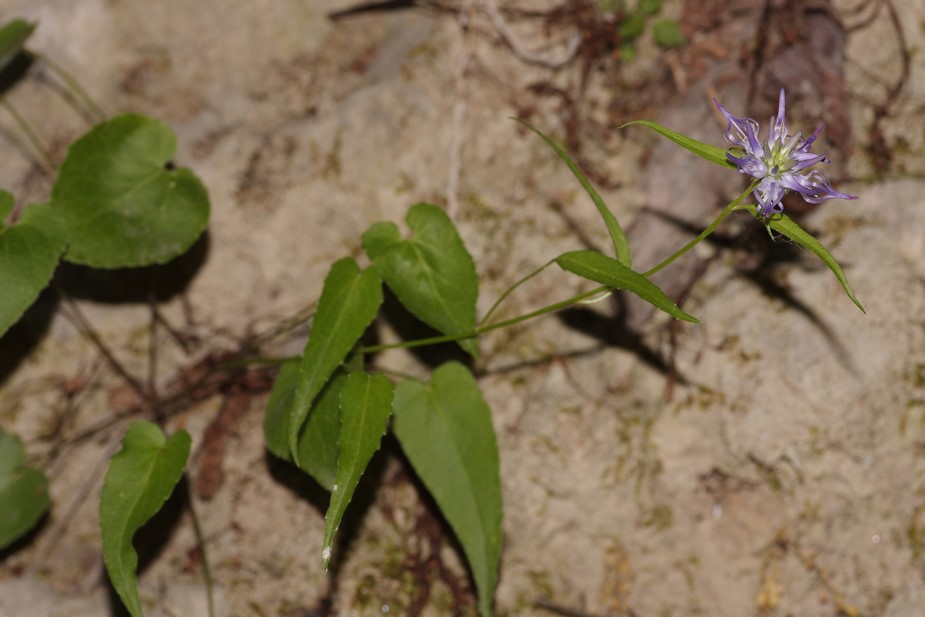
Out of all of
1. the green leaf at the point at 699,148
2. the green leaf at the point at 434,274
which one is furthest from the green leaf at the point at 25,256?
the green leaf at the point at 699,148

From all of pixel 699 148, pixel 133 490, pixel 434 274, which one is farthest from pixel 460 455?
pixel 699 148

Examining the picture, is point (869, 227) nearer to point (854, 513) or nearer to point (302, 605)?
point (854, 513)

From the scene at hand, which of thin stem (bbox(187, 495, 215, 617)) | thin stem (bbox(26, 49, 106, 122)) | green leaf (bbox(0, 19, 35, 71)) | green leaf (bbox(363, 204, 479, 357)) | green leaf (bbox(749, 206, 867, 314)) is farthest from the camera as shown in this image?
thin stem (bbox(26, 49, 106, 122))

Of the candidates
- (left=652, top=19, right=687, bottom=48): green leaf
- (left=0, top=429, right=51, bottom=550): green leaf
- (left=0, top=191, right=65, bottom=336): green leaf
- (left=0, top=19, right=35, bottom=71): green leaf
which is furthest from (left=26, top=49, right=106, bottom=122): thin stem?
(left=652, top=19, right=687, bottom=48): green leaf

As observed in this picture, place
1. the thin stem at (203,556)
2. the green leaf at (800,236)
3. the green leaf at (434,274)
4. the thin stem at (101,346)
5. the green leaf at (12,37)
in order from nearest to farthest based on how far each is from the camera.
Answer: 1. the green leaf at (800,236)
2. the green leaf at (434,274)
3. the thin stem at (203,556)
4. the green leaf at (12,37)
5. the thin stem at (101,346)

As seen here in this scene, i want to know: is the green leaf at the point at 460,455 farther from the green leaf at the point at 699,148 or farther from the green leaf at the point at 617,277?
the green leaf at the point at 699,148

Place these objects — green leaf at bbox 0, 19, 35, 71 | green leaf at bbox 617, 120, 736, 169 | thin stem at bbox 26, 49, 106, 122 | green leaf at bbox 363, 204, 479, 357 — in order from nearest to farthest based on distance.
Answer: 1. green leaf at bbox 617, 120, 736, 169
2. green leaf at bbox 363, 204, 479, 357
3. green leaf at bbox 0, 19, 35, 71
4. thin stem at bbox 26, 49, 106, 122

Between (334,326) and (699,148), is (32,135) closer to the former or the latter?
(334,326)

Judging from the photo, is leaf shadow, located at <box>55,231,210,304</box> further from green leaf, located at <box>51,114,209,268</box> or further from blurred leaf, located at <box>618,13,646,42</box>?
blurred leaf, located at <box>618,13,646,42</box>
